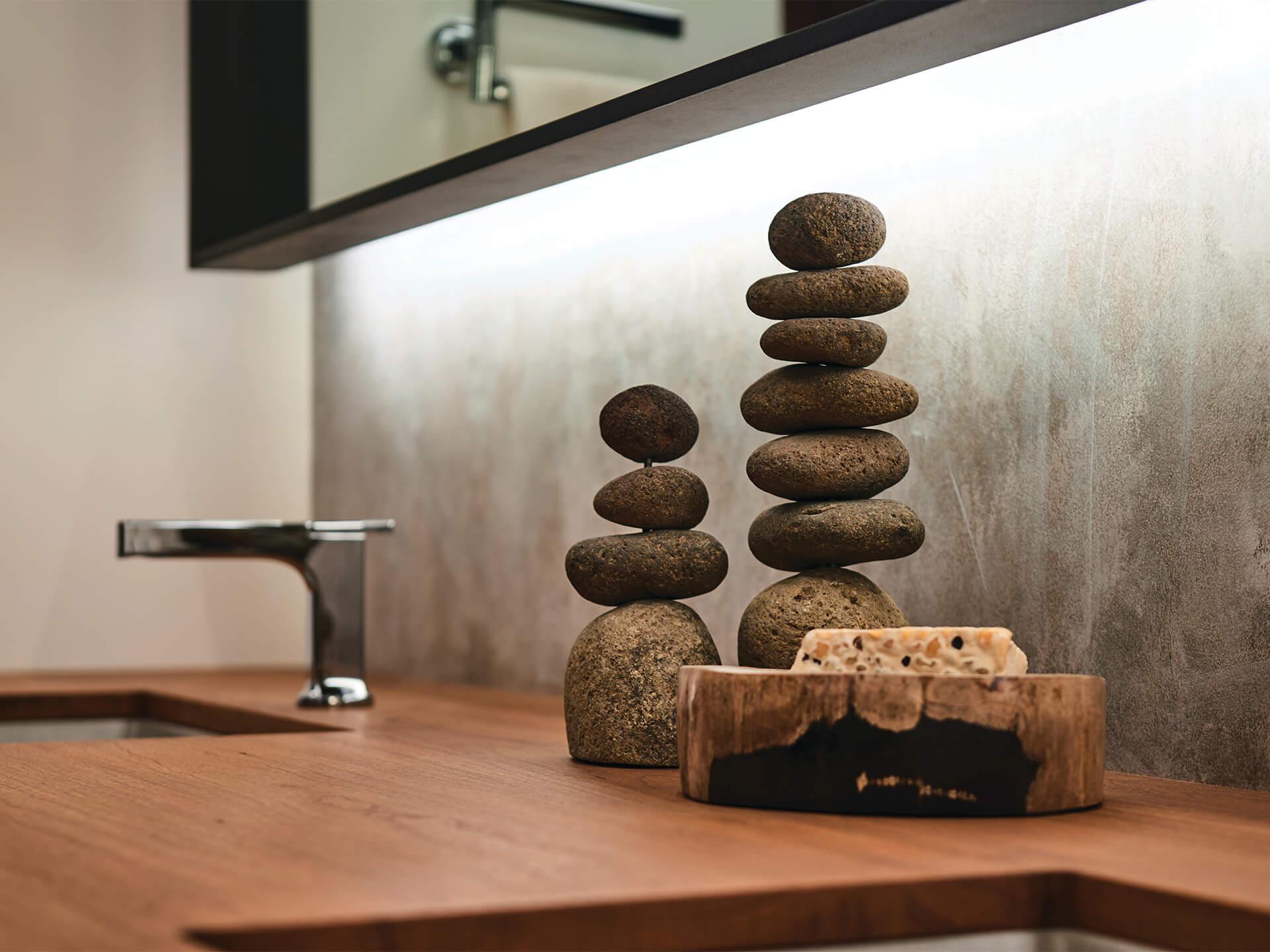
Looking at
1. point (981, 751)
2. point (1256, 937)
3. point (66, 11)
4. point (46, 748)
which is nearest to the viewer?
point (1256, 937)

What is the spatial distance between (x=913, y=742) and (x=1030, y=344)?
0.43 metres

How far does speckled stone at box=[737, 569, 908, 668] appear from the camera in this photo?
3.30ft

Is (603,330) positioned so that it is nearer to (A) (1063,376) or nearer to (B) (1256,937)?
(A) (1063,376)

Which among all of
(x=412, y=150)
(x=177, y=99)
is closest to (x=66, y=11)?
(x=177, y=99)

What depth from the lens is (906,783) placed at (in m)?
0.84

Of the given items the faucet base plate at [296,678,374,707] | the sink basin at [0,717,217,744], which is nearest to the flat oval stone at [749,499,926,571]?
the faucet base plate at [296,678,374,707]

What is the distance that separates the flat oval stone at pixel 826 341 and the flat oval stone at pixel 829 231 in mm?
43

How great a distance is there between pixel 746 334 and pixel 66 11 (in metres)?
1.22

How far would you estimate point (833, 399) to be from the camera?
1.05m

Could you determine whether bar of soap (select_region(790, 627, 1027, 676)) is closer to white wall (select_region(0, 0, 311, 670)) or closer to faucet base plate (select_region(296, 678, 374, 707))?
faucet base plate (select_region(296, 678, 374, 707))

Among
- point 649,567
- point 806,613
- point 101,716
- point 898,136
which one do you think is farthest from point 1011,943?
point 101,716

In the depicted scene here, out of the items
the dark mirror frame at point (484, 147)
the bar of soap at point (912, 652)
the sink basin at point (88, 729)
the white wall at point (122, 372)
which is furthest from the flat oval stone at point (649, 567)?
the white wall at point (122, 372)

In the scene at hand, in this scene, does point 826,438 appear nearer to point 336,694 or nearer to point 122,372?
point 336,694

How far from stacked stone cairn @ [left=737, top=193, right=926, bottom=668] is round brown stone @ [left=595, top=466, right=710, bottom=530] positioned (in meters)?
0.05
